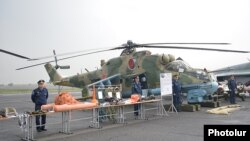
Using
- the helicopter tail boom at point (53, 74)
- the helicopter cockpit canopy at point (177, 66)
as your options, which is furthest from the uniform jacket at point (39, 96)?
the helicopter tail boom at point (53, 74)

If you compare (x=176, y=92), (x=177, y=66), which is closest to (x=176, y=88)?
(x=176, y=92)

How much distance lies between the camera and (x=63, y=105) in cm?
987

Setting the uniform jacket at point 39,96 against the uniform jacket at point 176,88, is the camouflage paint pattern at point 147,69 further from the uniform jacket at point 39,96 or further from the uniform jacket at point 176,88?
the uniform jacket at point 39,96

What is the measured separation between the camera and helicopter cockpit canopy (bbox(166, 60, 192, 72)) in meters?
17.2

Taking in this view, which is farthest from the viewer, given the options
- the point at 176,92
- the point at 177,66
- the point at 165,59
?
the point at 165,59

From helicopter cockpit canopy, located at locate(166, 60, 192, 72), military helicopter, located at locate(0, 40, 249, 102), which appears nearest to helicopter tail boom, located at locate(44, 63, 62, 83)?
military helicopter, located at locate(0, 40, 249, 102)

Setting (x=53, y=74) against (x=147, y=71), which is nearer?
(x=147, y=71)

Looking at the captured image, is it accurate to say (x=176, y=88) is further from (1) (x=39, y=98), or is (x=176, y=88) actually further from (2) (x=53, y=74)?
(2) (x=53, y=74)

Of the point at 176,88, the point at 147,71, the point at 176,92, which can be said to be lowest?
the point at 176,92

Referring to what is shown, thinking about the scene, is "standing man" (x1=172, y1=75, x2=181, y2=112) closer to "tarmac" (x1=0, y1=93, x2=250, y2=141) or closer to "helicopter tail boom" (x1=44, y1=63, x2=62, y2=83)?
"tarmac" (x1=0, y1=93, x2=250, y2=141)

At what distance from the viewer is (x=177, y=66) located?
1720 centimetres

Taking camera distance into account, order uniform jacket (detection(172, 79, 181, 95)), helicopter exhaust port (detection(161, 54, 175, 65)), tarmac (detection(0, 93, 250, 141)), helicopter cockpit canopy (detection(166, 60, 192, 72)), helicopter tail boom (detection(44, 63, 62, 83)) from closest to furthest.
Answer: tarmac (detection(0, 93, 250, 141)) < uniform jacket (detection(172, 79, 181, 95)) < helicopter cockpit canopy (detection(166, 60, 192, 72)) < helicopter exhaust port (detection(161, 54, 175, 65)) < helicopter tail boom (detection(44, 63, 62, 83))

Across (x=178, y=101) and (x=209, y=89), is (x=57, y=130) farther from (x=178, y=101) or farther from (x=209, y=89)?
(x=209, y=89)

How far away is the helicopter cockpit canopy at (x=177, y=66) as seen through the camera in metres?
17.2
